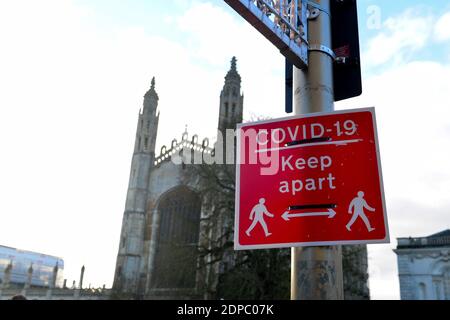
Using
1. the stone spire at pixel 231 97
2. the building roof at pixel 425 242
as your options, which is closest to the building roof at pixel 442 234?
the building roof at pixel 425 242

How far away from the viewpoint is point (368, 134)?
232 centimetres

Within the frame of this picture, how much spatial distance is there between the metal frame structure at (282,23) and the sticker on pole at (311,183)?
458 mm

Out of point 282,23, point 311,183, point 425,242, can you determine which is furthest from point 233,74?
point 311,183

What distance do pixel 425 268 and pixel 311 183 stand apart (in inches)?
1405

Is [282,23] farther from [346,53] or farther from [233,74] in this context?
[233,74]

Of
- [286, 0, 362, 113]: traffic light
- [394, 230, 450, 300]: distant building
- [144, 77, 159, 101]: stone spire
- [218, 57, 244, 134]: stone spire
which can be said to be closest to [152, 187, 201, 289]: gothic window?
[218, 57, 244, 134]: stone spire

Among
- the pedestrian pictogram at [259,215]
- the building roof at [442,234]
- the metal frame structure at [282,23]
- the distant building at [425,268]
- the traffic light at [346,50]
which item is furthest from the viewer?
the building roof at [442,234]

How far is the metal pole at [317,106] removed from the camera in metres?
2.06

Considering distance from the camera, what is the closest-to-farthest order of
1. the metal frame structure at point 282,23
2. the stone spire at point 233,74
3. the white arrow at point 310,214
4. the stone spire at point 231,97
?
1. the white arrow at point 310,214
2. the metal frame structure at point 282,23
3. the stone spire at point 231,97
4. the stone spire at point 233,74

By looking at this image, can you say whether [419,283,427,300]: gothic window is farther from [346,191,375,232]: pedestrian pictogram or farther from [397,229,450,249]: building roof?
[346,191,375,232]: pedestrian pictogram

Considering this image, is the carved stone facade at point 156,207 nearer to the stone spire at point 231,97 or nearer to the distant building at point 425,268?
the stone spire at point 231,97

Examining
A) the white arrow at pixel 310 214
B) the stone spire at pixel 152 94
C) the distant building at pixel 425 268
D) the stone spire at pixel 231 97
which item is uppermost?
the stone spire at pixel 152 94

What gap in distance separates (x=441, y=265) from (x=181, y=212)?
68.3ft
